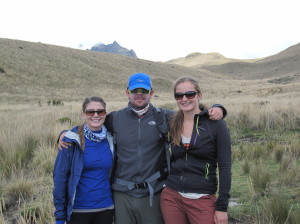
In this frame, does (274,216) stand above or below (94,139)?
below

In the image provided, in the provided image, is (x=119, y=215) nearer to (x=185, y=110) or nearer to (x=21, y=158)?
(x=185, y=110)

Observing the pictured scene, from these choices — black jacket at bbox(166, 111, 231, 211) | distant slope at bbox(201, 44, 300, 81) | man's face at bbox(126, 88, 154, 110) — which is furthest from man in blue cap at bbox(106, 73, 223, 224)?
distant slope at bbox(201, 44, 300, 81)

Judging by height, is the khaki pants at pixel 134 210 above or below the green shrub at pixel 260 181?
above

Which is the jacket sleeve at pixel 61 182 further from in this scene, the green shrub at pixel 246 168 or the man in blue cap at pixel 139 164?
the green shrub at pixel 246 168

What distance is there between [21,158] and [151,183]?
3.87 m

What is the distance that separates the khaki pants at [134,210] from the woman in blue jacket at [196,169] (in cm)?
13

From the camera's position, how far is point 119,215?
272cm

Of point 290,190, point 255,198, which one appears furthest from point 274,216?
point 290,190

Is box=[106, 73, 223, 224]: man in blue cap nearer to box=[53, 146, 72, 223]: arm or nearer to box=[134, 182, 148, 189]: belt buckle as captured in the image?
box=[134, 182, 148, 189]: belt buckle

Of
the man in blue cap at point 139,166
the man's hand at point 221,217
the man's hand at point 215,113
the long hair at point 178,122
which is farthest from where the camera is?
the man in blue cap at point 139,166

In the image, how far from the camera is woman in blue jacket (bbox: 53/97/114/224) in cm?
254

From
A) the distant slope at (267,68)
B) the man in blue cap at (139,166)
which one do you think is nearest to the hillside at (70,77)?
the man in blue cap at (139,166)

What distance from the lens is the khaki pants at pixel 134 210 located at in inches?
105

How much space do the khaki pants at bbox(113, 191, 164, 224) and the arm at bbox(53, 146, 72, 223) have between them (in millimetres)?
482
